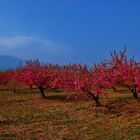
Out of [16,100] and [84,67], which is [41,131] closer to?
[84,67]

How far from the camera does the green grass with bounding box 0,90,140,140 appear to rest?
2272 cm

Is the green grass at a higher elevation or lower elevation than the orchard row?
lower

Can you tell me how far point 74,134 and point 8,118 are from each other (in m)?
9.07

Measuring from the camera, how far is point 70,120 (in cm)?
2842

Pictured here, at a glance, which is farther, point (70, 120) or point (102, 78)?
point (102, 78)

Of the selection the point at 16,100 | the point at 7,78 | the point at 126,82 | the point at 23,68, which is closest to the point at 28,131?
the point at 126,82

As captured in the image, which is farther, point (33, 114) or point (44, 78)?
point (44, 78)

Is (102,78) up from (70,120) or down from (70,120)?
up

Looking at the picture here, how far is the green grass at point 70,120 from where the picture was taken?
74.5 ft

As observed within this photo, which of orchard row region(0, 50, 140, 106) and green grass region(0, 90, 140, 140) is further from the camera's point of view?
orchard row region(0, 50, 140, 106)

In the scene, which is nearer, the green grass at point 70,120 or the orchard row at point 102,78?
the green grass at point 70,120

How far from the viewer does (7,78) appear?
2525 inches

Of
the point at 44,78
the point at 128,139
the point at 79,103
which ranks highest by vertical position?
the point at 44,78

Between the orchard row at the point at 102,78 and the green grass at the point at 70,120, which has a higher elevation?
the orchard row at the point at 102,78
